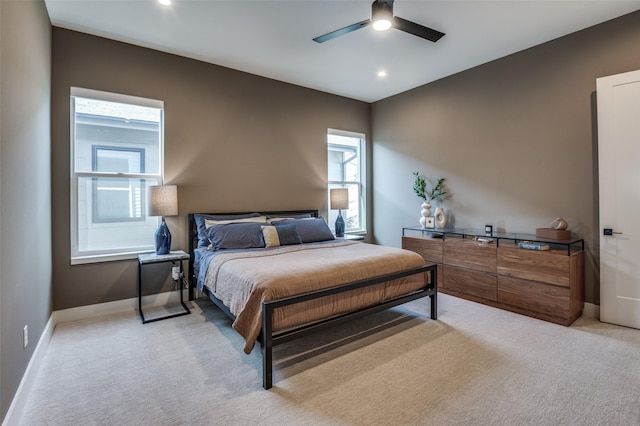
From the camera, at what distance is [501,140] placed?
413 cm

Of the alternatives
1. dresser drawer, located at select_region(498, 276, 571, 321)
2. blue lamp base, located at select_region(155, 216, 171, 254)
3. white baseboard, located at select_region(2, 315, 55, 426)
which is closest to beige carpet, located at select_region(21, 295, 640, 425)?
white baseboard, located at select_region(2, 315, 55, 426)

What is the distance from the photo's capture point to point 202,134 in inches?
163

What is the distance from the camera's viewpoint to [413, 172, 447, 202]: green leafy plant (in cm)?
484

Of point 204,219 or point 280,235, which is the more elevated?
point 204,219

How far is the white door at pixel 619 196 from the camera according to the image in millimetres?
2994

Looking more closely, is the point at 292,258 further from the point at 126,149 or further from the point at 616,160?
the point at 616,160

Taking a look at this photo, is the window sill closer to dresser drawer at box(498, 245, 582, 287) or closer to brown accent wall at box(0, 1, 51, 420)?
brown accent wall at box(0, 1, 51, 420)

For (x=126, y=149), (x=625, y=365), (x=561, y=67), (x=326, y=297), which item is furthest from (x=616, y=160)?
(x=126, y=149)

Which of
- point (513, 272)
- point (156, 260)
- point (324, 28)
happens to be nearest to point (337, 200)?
point (324, 28)

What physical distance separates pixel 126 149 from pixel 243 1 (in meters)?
2.16

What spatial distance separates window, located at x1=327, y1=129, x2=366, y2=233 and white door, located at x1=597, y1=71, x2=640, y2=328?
3446 millimetres

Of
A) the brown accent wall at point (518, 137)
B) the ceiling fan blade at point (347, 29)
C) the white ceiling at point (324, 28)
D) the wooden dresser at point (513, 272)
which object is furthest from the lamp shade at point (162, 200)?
the brown accent wall at point (518, 137)

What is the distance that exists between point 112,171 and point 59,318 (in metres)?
1.65

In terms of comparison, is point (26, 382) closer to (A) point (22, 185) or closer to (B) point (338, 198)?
(A) point (22, 185)
